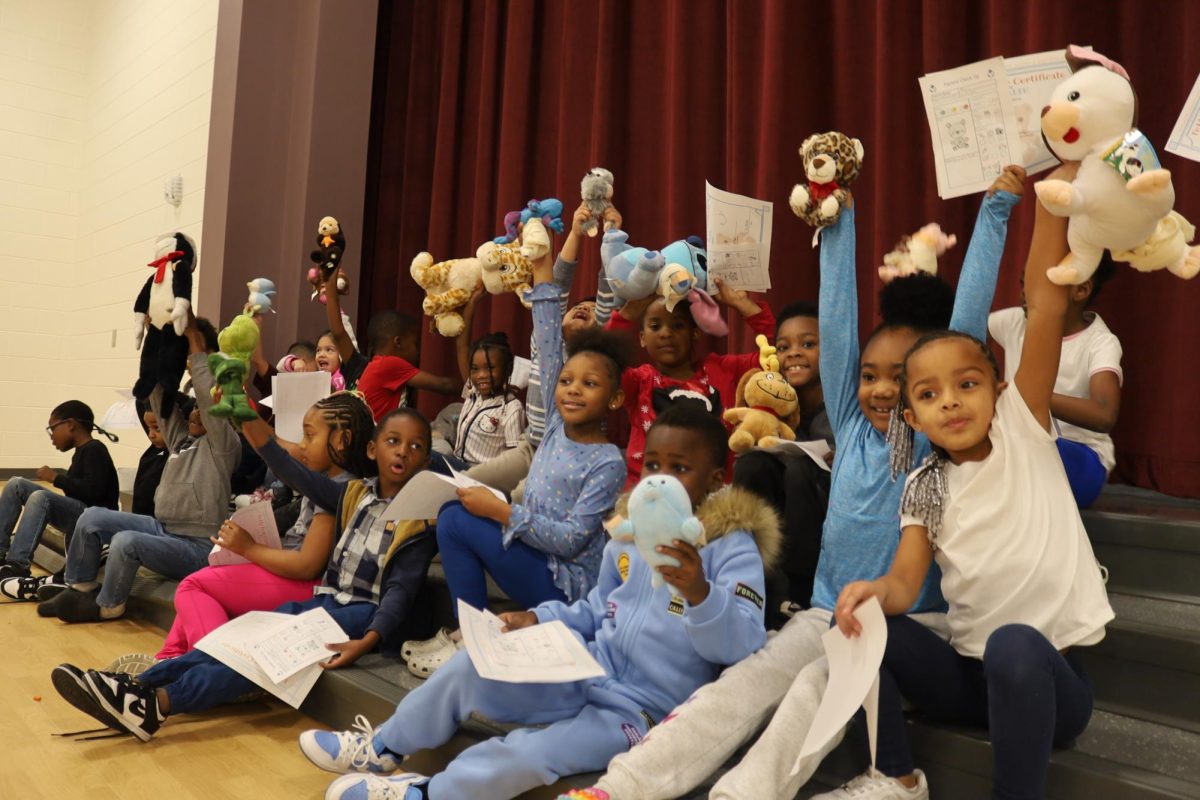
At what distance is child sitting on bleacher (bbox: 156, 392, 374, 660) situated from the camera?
240cm

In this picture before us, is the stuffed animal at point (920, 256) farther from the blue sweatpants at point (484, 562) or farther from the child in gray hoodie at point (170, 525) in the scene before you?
the child in gray hoodie at point (170, 525)

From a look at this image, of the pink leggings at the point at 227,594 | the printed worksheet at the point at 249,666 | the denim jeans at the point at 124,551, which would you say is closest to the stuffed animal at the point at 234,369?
the pink leggings at the point at 227,594

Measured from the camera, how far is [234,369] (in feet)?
7.89

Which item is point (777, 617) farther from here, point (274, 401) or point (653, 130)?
point (653, 130)

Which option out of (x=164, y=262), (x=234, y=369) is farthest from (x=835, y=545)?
(x=164, y=262)

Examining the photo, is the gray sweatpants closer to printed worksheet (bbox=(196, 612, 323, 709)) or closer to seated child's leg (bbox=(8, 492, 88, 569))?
printed worksheet (bbox=(196, 612, 323, 709))

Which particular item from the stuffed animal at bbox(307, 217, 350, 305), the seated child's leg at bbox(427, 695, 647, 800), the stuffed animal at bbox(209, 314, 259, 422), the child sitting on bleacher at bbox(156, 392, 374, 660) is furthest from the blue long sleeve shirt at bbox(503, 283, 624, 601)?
the stuffed animal at bbox(307, 217, 350, 305)

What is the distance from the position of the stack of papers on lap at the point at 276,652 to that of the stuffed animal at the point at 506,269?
37.7 inches

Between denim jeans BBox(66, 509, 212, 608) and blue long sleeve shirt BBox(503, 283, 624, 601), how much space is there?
1.42 metres

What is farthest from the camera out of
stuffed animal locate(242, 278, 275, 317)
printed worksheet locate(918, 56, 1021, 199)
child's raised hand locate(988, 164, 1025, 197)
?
stuffed animal locate(242, 278, 275, 317)

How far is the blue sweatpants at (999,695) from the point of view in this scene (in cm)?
120

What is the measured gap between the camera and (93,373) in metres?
6.72

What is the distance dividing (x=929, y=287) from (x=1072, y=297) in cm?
Result: 37

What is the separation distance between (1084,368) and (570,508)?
1117 millimetres
